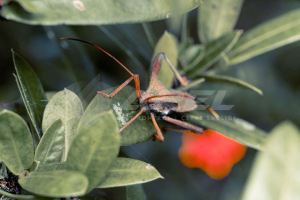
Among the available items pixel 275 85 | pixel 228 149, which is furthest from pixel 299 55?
pixel 228 149

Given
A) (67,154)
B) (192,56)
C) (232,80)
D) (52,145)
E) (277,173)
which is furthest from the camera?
(192,56)

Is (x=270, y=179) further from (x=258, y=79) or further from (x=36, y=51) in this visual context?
(x=258, y=79)

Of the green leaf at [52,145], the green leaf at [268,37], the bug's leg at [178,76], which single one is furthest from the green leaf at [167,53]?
the green leaf at [52,145]

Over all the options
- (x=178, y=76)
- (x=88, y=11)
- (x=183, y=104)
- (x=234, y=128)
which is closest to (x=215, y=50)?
(x=178, y=76)

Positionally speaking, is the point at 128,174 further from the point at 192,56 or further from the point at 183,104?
the point at 192,56

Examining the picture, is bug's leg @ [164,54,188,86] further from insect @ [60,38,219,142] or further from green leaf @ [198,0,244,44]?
green leaf @ [198,0,244,44]

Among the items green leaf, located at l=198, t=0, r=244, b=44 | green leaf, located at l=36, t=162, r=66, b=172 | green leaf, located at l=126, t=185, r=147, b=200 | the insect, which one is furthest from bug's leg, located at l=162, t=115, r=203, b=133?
green leaf, located at l=36, t=162, r=66, b=172
